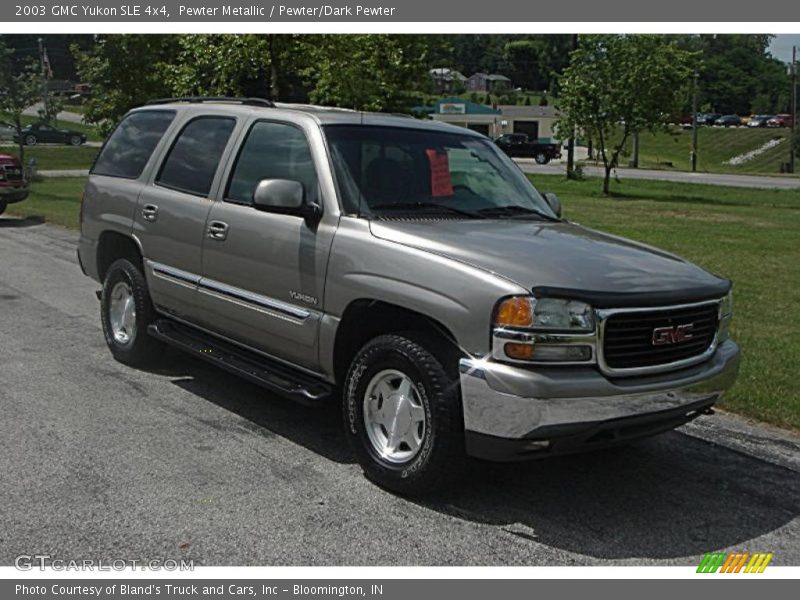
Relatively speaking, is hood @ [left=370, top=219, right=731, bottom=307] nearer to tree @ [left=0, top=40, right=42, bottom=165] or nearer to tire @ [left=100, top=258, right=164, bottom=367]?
tire @ [left=100, top=258, right=164, bottom=367]

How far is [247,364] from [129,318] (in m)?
1.89

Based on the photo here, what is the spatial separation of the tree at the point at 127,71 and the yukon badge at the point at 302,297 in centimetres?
1858

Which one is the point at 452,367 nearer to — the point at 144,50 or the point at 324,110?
the point at 324,110

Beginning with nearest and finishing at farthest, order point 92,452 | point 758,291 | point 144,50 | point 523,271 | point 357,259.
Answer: point 523,271 < point 357,259 < point 92,452 < point 758,291 < point 144,50

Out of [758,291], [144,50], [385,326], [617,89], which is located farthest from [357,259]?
[617,89]

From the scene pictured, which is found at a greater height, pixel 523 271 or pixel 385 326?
pixel 523 271

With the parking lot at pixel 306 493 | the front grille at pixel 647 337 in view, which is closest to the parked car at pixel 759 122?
the parking lot at pixel 306 493

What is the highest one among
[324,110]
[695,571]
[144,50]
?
[144,50]

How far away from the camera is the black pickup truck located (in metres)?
54.8

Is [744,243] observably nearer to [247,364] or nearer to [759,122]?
[247,364]

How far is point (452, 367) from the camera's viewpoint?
4383mm

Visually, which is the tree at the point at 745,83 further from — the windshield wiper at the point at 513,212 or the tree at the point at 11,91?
the windshield wiper at the point at 513,212

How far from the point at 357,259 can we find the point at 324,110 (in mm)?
1632

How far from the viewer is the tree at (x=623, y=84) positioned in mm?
27188
